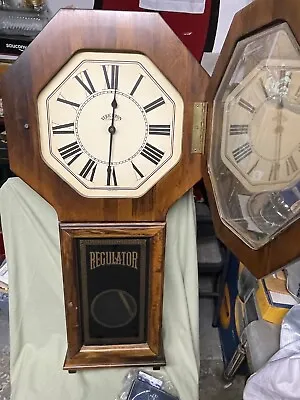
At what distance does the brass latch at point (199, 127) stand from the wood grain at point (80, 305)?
0.20 metres

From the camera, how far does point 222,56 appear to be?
2.71 feet

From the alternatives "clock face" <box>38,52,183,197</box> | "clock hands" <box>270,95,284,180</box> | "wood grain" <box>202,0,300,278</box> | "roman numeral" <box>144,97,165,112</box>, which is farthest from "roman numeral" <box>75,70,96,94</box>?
"clock hands" <box>270,95,284,180</box>

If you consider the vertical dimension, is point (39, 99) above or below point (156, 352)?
above

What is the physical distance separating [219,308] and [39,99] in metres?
1.13

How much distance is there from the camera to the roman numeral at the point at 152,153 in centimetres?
96

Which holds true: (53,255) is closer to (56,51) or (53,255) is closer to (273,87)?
(56,51)

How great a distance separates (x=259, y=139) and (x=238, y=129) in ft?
0.19

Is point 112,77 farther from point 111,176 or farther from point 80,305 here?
point 80,305

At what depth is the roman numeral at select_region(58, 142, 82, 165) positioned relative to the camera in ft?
3.13

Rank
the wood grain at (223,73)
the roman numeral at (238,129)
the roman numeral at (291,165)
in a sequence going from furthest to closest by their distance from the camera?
1. the roman numeral at (238,129)
2. the roman numeral at (291,165)
3. the wood grain at (223,73)

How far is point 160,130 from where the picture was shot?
95cm

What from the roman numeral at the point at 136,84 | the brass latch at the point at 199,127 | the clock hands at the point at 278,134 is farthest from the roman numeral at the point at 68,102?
the clock hands at the point at 278,134

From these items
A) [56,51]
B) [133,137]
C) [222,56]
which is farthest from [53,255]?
[222,56]

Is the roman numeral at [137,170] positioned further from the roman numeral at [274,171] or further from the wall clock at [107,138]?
the roman numeral at [274,171]
